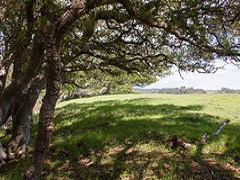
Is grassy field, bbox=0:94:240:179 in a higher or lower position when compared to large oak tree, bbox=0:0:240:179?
lower

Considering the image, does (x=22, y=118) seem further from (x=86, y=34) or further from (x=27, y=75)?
(x=86, y=34)

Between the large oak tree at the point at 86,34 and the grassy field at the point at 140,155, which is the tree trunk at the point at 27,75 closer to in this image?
the large oak tree at the point at 86,34

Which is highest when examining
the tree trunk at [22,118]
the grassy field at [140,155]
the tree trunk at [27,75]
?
the tree trunk at [27,75]

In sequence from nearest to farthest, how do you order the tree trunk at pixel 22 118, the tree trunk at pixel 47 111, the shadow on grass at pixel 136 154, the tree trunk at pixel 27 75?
the tree trunk at pixel 47 111 < the tree trunk at pixel 27 75 < the shadow on grass at pixel 136 154 < the tree trunk at pixel 22 118

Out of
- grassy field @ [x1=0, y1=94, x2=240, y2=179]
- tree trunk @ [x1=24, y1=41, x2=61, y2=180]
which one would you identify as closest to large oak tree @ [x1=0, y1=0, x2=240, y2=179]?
tree trunk @ [x1=24, y1=41, x2=61, y2=180]

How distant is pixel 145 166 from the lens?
6445mm

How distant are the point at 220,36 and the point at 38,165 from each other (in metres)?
7.92

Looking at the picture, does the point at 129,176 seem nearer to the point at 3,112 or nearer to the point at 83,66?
the point at 3,112

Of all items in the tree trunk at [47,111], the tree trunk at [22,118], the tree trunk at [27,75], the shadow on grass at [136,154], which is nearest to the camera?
the tree trunk at [47,111]

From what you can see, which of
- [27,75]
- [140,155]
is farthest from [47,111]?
[140,155]

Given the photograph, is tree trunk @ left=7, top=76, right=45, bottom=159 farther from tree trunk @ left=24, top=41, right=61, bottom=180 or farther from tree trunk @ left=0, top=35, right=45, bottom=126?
tree trunk @ left=24, top=41, right=61, bottom=180

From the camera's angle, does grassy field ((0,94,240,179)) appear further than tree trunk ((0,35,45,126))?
Yes

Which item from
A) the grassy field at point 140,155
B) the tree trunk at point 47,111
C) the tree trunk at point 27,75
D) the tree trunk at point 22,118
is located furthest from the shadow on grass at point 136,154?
the tree trunk at point 27,75

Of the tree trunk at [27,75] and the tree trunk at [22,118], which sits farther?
the tree trunk at [22,118]
